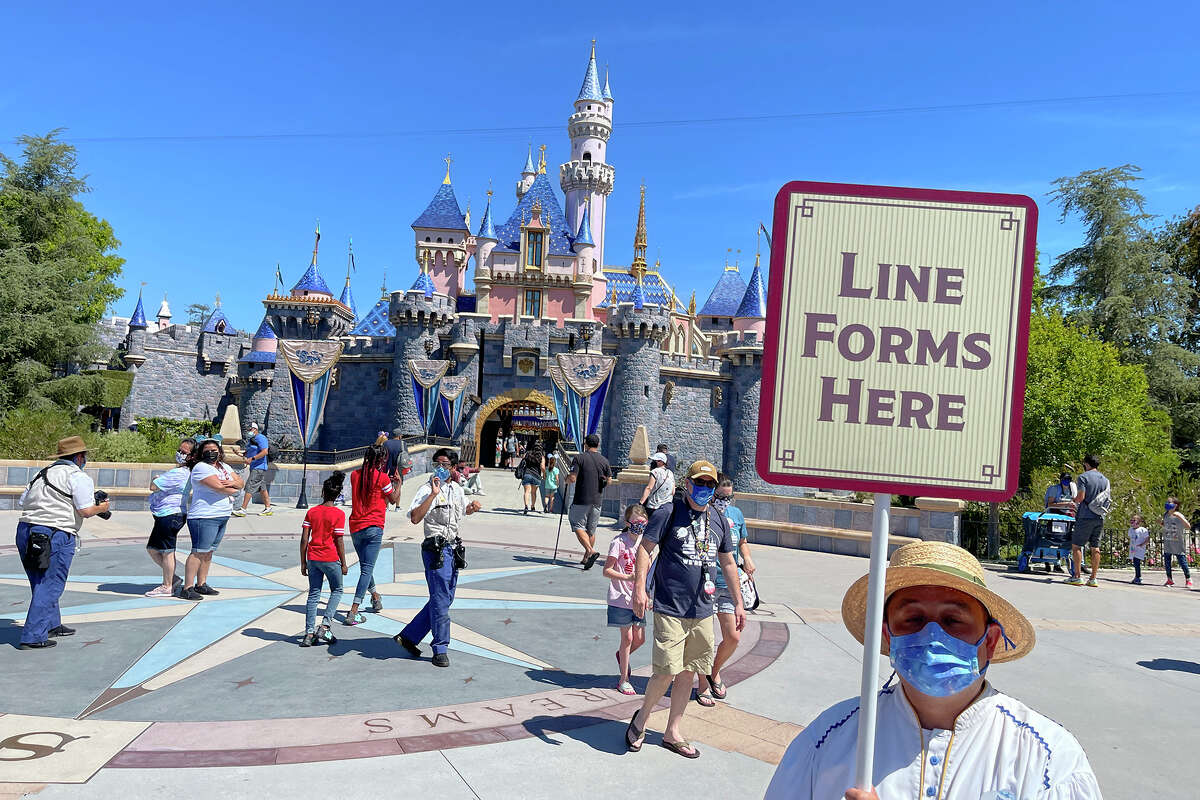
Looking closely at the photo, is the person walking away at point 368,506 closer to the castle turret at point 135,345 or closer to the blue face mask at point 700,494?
the blue face mask at point 700,494

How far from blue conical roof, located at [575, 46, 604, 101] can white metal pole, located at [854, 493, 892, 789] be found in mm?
52592

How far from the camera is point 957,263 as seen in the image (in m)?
2.04

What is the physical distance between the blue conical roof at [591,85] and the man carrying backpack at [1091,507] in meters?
45.7

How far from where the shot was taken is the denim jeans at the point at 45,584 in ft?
19.1

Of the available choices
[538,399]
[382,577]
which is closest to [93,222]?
[538,399]

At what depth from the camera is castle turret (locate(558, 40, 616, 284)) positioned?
49062mm

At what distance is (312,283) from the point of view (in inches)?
1751

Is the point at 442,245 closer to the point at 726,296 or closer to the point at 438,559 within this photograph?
the point at 726,296

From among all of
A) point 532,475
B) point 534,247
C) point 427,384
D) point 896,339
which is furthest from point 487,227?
point 896,339

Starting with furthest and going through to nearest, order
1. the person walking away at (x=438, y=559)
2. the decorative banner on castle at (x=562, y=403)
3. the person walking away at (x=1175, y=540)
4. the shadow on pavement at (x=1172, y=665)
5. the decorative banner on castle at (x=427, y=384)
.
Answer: the decorative banner on castle at (x=427, y=384) < the decorative banner on castle at (x=562, y=403) < the person walking away at (x=1175, y=540) < the shadow on pavement at (x=1172, y=665) < the person walking away at (x=438, y=559)

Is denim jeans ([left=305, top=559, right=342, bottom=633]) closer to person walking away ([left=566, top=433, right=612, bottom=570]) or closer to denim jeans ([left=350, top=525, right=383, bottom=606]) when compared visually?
denim jeans ([left=350, top=525, right=383, bottom=606])

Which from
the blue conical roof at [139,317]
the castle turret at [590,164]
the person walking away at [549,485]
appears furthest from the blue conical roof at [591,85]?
the person walking away at [549,485]

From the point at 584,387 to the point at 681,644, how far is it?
19.2m

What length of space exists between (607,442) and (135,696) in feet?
100
